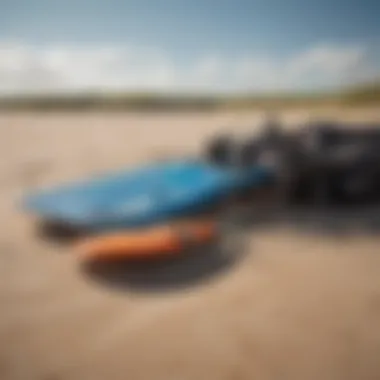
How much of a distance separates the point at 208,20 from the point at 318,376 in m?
0.81

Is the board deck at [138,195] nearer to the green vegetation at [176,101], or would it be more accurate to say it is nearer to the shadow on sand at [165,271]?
the shadow on sand at [165,271]

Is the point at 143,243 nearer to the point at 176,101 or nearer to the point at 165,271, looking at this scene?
the point at 165,271

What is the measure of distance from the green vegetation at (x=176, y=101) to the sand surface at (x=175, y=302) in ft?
0.10

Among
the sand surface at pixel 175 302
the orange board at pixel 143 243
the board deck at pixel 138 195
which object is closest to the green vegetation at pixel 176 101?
the sand surface at pixel 175 302

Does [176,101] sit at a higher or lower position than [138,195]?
higher

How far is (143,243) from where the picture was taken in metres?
1.17

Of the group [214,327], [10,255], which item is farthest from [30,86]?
[214,327]

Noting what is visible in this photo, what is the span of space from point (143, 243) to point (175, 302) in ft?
0.49

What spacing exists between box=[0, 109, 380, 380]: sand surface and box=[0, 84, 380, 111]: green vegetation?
3 cm

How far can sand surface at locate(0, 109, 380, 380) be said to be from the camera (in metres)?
0.98

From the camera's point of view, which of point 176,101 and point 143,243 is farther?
point 176,101

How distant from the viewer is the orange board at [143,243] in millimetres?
1148

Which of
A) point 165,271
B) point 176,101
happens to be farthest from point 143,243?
point 176,101

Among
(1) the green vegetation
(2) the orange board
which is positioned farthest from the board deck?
(1) the green vegetation
